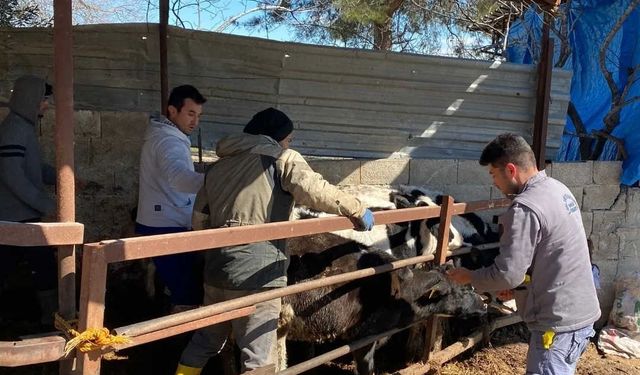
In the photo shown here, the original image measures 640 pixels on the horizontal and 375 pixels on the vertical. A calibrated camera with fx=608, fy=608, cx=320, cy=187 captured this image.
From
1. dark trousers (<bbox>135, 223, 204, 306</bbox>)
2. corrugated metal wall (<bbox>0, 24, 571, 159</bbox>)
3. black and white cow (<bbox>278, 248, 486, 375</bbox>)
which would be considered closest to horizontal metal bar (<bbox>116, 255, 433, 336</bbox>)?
black and white cow (<bbox>278, 248, 486, 375</bbox>)

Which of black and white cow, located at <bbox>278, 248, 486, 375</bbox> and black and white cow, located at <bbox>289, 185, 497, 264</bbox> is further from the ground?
black and white cow, located at <bbox>289, 185, 497, 264</bbox>

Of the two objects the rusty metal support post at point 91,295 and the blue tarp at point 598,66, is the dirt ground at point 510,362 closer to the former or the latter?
the blue tarp at point 598,66

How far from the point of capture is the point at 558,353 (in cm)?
297

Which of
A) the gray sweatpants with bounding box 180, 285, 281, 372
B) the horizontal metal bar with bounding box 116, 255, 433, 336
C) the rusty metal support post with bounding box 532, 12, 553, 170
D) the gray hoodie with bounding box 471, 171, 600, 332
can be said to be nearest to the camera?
the horizontal metal bar with bounding box 116, 255, 433, 336

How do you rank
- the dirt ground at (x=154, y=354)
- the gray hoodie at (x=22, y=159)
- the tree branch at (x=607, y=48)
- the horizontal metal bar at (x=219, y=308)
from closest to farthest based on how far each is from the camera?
the horizontal metal bar at (x=219, y=308)
the gray hoodie at (x=22, y=159)
the dirt ground at (x=154, y=354)
the tree branch at (x=607, y=48)

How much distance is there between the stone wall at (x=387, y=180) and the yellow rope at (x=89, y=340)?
118 inches

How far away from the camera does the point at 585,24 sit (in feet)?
22.8

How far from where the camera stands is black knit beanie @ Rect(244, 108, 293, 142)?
321 cm

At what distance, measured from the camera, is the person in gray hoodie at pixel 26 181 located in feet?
12.6

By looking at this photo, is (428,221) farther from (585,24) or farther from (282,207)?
(585,24)

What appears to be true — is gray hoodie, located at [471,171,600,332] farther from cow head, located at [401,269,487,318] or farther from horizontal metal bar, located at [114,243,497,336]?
cow head, located at [401,269,487,318]

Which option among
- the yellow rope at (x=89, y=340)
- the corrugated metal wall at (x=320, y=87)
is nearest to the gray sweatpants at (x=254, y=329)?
the yellow rope at (x=89, y=340)

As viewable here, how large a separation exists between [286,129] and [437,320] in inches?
85.0

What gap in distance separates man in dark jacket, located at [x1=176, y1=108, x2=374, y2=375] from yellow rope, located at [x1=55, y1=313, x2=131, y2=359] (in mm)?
910
